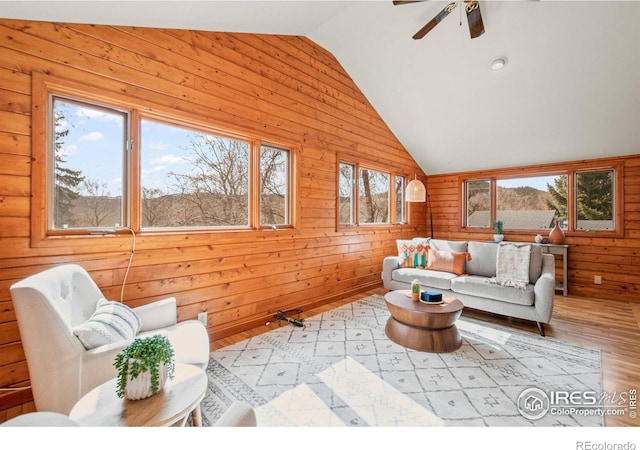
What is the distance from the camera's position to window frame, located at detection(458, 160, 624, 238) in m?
4.43

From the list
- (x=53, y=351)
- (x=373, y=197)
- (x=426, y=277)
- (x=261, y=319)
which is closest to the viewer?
(x=53, y=351)

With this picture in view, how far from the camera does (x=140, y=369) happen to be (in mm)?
1255

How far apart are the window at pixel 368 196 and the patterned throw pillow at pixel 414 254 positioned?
0.84m

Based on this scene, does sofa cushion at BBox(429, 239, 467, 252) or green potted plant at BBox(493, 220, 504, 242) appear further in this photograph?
green potted plant at BBox(493, 220, 504, 242)

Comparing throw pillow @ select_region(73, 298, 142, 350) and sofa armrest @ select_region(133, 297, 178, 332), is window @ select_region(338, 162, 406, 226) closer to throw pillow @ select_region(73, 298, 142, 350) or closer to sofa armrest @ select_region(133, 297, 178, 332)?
sofa armrest @ select_region(133, 297, 178, 332)

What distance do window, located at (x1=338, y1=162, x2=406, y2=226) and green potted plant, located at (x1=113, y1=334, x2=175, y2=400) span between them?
3.36 metres

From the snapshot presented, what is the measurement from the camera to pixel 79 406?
4.07 ft

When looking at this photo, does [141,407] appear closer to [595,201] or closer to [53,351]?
[53,351]

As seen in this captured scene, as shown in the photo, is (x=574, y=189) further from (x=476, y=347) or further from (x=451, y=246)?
(x=476, y=347)

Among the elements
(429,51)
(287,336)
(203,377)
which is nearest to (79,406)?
(203,377)

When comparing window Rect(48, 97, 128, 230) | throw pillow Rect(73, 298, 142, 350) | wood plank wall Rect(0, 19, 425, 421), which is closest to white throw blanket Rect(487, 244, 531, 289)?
wood plank wall Rect(0, 19, 425, 421)

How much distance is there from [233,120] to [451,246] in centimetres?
350

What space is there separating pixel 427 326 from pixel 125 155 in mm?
3077
